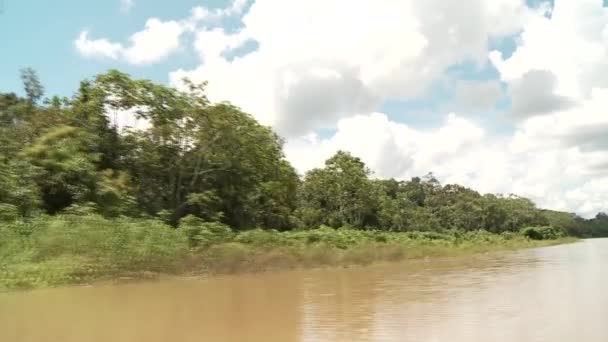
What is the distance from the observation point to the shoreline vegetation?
16.7 metres

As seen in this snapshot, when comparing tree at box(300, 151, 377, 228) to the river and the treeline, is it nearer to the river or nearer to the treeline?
the treeline

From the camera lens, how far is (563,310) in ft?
28.7

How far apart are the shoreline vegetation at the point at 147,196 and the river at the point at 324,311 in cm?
241

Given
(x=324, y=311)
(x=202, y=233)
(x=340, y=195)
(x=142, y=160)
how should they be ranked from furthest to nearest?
(x=340, y=195), (x=142, y=160), (x=202, y=233), (x=324, y=311)

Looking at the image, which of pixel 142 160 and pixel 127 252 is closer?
pixel 127 252

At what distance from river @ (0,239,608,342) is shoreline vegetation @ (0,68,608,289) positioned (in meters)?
2.41

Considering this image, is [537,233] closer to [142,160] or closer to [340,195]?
[340,195]

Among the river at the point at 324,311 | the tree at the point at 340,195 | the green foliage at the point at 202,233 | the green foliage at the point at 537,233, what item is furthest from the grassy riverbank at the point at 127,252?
the green foliage at the point at 537,233

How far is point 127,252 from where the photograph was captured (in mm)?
→ 16953

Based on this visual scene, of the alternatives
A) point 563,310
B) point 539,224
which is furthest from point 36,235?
point 539,224

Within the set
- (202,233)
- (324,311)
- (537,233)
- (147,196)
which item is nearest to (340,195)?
(147,196)

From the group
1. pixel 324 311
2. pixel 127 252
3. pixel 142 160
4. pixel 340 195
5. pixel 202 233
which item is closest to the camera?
pixel 324 311

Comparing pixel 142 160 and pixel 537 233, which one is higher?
pixel 142 160

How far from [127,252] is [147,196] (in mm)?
10230
